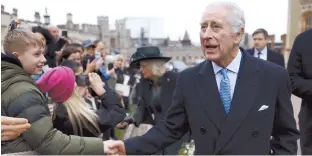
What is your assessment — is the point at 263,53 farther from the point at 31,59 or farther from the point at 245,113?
the point at 31,59

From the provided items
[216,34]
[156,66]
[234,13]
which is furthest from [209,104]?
[156,66]

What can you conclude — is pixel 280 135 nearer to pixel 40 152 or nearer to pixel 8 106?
pixel 40 152

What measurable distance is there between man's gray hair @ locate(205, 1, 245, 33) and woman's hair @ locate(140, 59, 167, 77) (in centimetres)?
258

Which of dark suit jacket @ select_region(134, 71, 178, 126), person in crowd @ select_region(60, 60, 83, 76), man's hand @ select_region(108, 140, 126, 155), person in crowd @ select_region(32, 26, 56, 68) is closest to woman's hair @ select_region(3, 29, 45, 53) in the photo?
man's hand @ select_region(108, 140, 126, 155)

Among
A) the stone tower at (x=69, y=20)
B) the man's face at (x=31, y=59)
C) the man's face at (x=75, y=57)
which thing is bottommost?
the man's face at (x=75, y=57)

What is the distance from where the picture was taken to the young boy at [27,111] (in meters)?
2.39

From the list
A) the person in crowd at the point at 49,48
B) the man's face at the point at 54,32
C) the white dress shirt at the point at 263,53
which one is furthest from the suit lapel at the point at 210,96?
the man's face at the point at 54,32

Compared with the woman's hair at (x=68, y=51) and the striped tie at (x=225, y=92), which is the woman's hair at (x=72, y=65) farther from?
the striped tie at (x=225, y=92)

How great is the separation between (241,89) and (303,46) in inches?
56.2

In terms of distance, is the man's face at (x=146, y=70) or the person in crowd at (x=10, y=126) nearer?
the person in crowd at (x=10, y=126)

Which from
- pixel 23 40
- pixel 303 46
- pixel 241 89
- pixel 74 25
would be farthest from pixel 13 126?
pixel 74 25

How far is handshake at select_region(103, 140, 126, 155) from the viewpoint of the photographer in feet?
9.28

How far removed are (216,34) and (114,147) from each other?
1.11 m

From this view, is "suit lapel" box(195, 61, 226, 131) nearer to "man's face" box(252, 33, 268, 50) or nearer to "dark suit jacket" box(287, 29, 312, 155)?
"dark suit jacket" box(287, 29, 312, 155)
